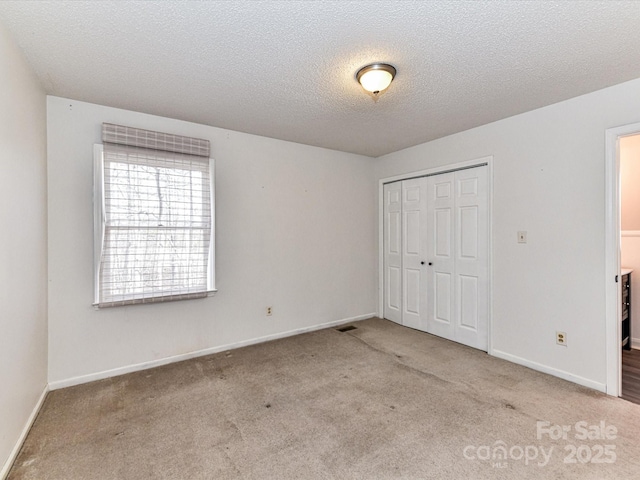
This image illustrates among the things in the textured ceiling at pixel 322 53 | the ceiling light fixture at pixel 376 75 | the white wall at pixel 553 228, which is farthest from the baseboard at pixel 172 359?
the ceiling light fixture at pixel 376 75

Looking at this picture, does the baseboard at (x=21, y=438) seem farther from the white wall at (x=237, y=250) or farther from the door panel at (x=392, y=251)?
the door panel at (x=392, y=251)

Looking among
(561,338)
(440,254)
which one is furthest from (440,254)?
(561,338)

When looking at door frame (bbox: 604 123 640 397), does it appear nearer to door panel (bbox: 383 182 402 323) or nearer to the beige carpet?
the beige carpet

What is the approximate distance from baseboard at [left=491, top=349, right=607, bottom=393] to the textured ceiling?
234 centimetres

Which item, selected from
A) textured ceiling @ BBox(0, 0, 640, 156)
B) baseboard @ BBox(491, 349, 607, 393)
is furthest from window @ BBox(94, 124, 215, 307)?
baseboard @ BBox(491, 349, 607, 393)

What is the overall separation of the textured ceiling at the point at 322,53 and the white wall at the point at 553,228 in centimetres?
21

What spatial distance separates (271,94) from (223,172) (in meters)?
1.16

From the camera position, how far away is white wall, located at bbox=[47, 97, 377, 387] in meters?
2.65

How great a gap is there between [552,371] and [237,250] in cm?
326

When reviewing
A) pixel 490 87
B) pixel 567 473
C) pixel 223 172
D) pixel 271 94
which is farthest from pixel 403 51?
pixel 567 473

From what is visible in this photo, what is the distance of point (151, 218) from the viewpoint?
9.59 feet

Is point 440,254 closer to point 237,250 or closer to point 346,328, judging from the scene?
point 346,328

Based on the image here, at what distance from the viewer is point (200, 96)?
2596 mm

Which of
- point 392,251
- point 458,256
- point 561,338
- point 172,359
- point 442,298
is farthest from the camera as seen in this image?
point 392,251
